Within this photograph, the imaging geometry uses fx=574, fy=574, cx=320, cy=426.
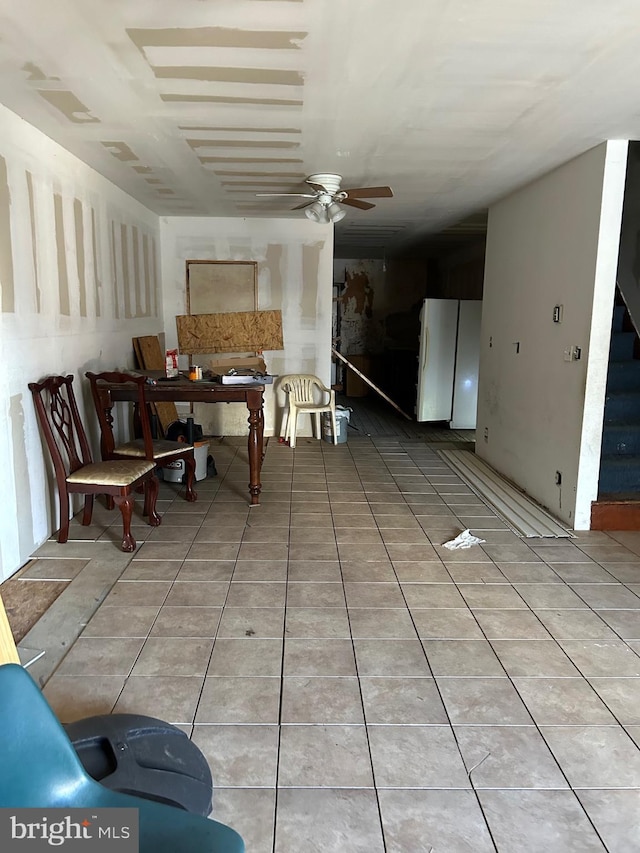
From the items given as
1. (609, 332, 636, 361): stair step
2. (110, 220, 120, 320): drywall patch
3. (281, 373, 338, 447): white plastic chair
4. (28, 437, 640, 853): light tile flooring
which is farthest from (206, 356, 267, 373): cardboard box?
(609, 332, 636, 361): stair step

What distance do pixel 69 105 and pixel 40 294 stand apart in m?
1.06

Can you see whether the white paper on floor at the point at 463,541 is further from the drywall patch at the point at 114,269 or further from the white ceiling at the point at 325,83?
the drywall patch at the point at 114,269

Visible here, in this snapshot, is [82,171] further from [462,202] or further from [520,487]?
[520,487]

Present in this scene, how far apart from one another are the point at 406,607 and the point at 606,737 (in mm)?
1042

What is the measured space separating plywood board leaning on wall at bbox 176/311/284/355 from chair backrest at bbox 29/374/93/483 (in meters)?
2.81

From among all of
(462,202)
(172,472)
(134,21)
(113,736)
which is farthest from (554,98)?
(172,472)

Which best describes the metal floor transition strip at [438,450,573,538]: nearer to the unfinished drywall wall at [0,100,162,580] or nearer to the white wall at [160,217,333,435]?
the white wall at [160,217,333,435]

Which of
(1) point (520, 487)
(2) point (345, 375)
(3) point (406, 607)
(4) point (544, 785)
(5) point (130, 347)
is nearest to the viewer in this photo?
(4) point (544, 785)

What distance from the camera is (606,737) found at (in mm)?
1956

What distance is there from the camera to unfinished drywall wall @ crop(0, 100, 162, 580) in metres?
3.10

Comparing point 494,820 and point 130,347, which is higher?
point 130,347

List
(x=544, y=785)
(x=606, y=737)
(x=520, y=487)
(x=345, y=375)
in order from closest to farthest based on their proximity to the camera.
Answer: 1. (x=544, y=785)
2. (x=606, y=737)
3. (x=520, y=487)
4. (x=345, y=375)

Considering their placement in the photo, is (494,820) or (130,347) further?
(130,347)
